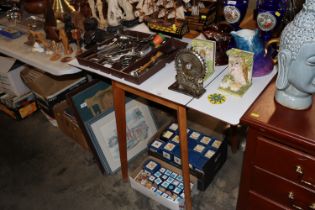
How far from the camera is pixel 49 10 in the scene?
5.17 ft

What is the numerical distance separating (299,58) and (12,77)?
1905 mm

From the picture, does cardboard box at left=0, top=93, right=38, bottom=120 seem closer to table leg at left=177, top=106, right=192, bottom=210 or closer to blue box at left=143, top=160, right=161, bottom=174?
blue box at left=143, top=160, right=161, bottom=174

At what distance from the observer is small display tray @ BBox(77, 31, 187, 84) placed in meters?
1.19

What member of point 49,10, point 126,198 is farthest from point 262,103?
point 49,10

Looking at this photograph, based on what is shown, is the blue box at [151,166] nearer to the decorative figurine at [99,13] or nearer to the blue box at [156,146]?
the blue box at [156,146]

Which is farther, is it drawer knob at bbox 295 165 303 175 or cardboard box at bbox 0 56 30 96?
cardboard box at bbox 0 56 30 96

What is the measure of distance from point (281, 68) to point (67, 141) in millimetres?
1577

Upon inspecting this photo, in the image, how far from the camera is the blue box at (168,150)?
160cm

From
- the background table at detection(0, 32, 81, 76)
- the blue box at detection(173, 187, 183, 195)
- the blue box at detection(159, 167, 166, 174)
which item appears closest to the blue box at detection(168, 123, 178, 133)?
the blue box at detection(159, 167, 166, 174)

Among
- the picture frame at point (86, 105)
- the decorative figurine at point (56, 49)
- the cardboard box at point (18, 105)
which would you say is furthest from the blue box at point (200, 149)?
the cardboard box at point (18, 105)

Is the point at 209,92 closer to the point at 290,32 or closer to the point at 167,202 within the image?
the point at 290,32

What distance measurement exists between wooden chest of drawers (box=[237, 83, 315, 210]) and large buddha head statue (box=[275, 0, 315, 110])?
0.24 feet

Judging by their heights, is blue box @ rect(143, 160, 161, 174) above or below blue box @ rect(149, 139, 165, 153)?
below

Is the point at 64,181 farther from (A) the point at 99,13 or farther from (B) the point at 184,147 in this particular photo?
(A) the point at 99,13
